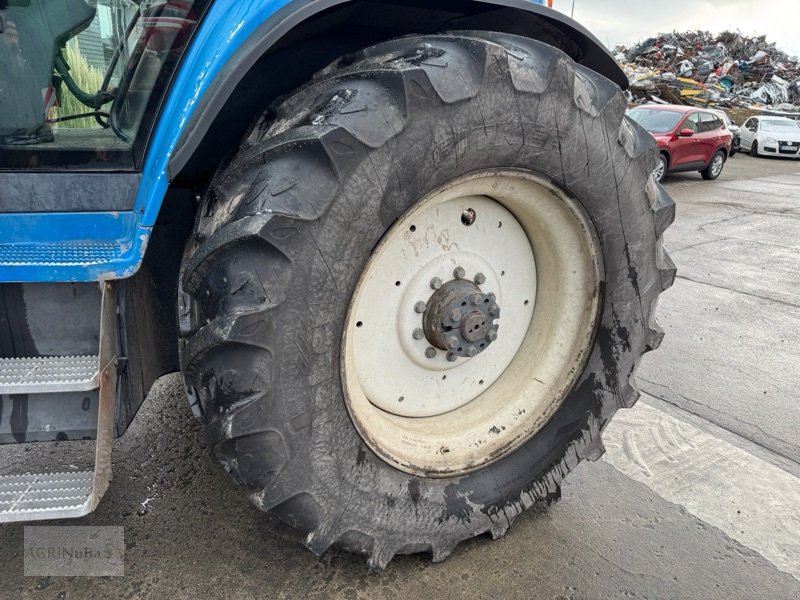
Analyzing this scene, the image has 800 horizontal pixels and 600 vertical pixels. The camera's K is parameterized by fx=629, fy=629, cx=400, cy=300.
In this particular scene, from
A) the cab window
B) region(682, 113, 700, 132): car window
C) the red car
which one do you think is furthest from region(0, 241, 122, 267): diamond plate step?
region(682, 113, 700, 132): car window

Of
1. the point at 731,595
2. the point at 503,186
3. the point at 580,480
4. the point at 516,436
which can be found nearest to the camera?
the point at 503,186

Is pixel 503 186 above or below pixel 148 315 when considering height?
above

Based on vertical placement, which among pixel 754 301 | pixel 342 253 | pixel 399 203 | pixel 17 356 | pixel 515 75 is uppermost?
pixel 515 75

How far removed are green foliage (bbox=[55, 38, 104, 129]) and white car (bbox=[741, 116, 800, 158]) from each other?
68.4 feet

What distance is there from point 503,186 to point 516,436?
0.89 m

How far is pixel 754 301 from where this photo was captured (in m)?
5.05

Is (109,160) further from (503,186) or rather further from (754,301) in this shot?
(754,301)

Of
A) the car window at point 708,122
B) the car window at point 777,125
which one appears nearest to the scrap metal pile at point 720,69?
the car window at point 777,125

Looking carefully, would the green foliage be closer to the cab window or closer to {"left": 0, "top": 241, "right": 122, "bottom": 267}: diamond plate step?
the cab window

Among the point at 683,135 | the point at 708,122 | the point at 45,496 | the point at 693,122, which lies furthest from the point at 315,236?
the point at 708,122

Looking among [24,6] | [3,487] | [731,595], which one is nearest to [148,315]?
[3,487]

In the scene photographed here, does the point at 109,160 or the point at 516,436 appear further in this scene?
the point at 516,436

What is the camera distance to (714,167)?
13.9 m

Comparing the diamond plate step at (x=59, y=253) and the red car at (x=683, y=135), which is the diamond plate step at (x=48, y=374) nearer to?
the diamond plate step at (x=59, y=253)
